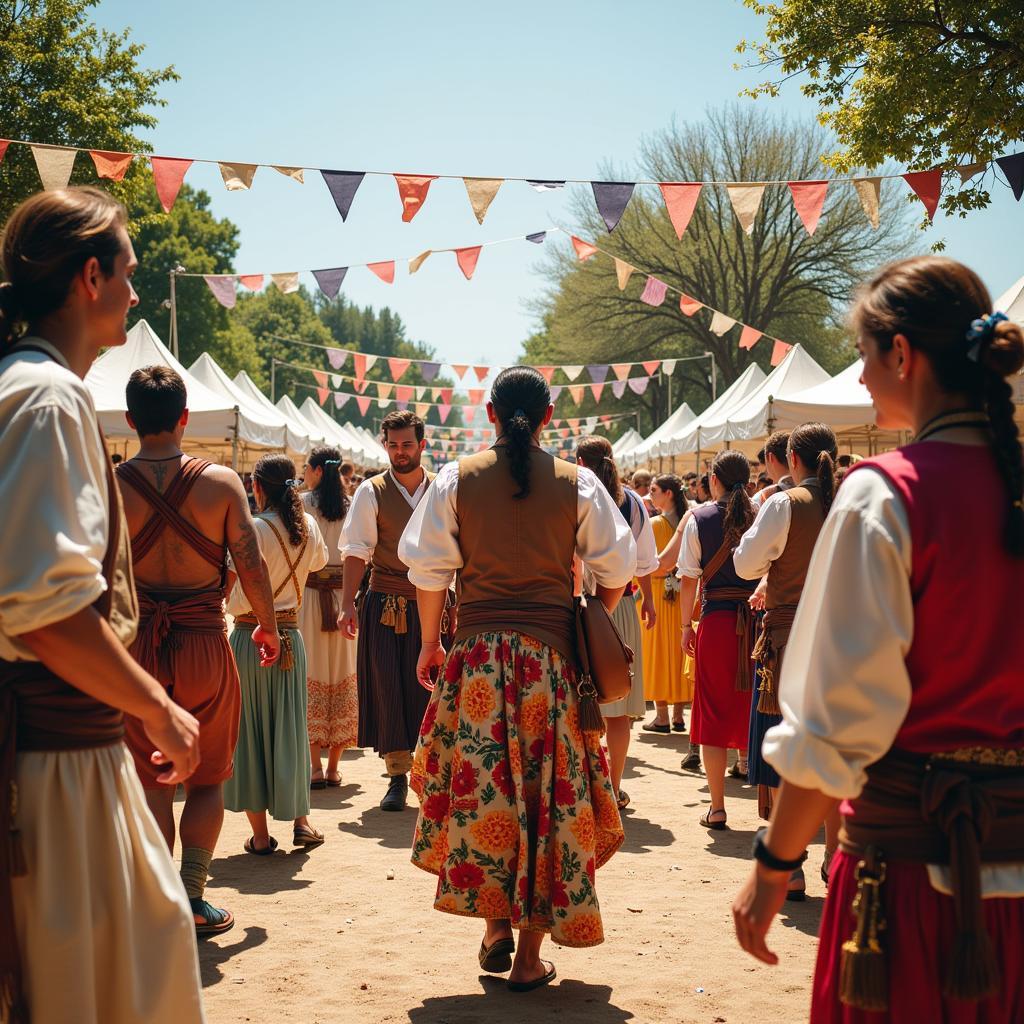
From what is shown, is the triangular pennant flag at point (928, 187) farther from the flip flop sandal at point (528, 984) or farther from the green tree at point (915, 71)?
the flip flop sandal at point (528, 984)

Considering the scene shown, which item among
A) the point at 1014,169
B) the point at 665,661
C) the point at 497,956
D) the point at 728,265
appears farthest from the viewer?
the point at 728,265

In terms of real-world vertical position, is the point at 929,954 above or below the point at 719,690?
above

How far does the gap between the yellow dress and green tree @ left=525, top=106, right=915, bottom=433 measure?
28.9 m

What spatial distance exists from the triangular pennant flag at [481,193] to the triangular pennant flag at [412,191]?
344 mm

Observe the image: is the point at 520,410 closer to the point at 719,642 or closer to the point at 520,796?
the point at 520,796

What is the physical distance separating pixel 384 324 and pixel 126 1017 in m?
125

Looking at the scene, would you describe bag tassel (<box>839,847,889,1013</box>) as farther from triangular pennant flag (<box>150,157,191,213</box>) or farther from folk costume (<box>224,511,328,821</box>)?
triangular pennant flag (<box>150,157,191,213</box>)

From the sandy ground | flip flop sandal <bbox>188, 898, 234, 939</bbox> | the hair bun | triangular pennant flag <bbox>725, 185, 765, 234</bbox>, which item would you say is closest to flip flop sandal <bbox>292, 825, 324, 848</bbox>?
the sandy ground

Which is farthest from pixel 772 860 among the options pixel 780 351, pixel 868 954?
pixel 780 351

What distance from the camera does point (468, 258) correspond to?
14117 millimetres

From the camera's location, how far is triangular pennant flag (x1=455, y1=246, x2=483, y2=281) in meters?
14.0

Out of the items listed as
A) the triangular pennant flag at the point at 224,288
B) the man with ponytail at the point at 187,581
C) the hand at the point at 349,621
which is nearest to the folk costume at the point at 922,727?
the man with ponytail at the point at 187,581

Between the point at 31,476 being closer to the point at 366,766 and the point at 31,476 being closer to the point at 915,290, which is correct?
the point at 915,290

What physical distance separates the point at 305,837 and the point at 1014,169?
754 centimetres
